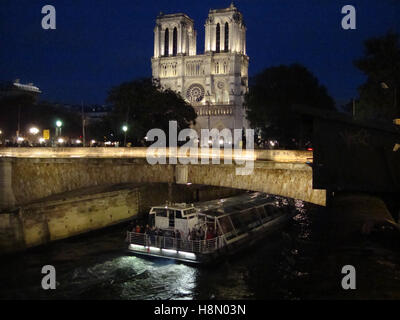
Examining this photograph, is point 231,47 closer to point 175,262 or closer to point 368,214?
point 175,262

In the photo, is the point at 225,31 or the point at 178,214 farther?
the point at 225,31

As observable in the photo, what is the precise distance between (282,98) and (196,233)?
129 feet

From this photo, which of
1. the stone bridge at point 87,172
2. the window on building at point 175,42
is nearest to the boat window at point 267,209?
the stone bridge at point 87,172

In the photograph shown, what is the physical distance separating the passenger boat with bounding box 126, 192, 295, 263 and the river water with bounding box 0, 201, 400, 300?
0.72m

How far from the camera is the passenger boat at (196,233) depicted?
1051 inches

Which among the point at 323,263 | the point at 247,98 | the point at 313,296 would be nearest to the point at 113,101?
the point at 247,98

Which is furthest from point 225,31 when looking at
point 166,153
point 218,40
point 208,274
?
point 208,274

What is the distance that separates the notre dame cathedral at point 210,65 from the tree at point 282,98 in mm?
51524

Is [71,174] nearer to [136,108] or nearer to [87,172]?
[87,172]

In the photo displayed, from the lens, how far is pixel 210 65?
395ft

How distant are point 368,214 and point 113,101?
52.7 meters

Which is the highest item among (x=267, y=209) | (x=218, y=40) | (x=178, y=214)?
(x=218, y=40)

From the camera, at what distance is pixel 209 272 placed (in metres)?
25.3

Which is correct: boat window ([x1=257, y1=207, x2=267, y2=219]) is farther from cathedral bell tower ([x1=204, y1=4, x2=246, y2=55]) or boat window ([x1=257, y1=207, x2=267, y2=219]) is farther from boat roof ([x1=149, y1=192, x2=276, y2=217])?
cathedral bell tower ([x1=204, y1=4, x2=246, y2=55])
